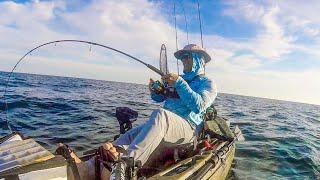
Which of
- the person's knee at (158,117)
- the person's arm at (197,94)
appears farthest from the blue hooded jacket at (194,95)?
the person's knee at (158,117)

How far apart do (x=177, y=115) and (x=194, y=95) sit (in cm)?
43

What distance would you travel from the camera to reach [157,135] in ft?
15.8

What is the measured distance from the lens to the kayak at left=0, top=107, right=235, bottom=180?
3248 mm

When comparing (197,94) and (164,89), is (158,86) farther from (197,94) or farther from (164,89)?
(197,94)

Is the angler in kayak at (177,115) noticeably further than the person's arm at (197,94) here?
No

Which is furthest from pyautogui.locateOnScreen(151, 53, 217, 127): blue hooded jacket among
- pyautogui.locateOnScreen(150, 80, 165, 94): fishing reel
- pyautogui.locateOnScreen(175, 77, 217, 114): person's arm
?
pyautogui.locateOnScreen(150, 80, 165, 94): fishing reel

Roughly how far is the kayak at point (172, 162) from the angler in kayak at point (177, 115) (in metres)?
0.33

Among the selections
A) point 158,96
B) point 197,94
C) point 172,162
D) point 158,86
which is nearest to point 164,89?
point 158,86

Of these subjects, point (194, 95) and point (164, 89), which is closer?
point (194, 95)

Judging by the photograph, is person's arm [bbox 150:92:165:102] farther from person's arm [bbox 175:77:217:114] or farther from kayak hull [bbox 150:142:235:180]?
kayak hull [bbox 150:142:235:180]

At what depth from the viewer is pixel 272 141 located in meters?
13.8

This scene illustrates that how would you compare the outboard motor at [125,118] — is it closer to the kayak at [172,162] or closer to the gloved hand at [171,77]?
the kayak at [172,162]

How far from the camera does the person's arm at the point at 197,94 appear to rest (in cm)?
534

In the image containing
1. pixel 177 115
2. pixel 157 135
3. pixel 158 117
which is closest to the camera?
pixel 157 135
